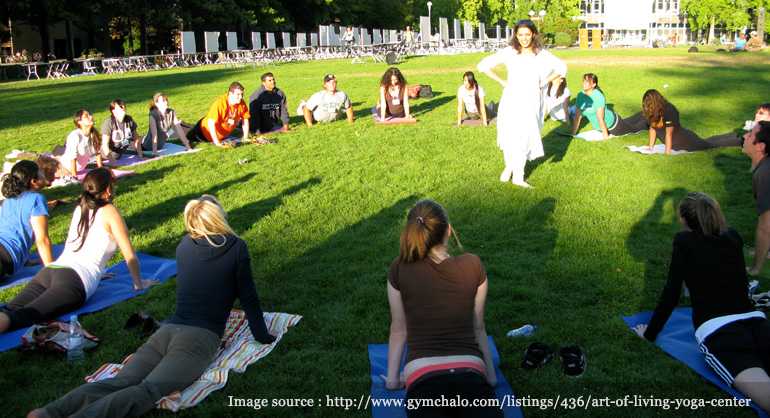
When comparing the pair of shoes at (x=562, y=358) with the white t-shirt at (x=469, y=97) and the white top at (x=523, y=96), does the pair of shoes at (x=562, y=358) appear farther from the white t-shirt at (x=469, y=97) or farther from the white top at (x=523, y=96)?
the white t-shirt at (x=469, y=97)

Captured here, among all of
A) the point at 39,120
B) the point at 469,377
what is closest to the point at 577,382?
the point at 469,377

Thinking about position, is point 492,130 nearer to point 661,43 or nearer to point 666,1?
point 661,43

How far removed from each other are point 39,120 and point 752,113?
643 inches

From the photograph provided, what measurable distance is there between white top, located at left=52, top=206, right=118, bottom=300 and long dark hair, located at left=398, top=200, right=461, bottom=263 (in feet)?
9.72

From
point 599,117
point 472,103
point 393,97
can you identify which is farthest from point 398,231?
point 393,97

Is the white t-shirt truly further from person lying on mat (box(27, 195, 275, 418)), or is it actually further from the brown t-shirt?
the brown t-shirt

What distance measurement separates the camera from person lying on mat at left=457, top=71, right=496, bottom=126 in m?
13.7

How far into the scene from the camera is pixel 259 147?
1224 centimetres

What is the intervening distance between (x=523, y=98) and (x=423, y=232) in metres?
5.20

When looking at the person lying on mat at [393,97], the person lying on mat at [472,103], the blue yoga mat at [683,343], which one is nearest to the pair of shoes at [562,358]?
the blue yoga mat at [683,343]

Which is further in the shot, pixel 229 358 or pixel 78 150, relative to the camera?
pixel 78 150

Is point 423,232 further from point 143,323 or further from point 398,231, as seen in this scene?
point 398,231

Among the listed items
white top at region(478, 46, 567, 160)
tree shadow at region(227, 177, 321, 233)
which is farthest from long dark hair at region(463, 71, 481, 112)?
tree shadow at region(227, 177, 321, 233)

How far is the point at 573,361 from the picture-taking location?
14.2 feet
